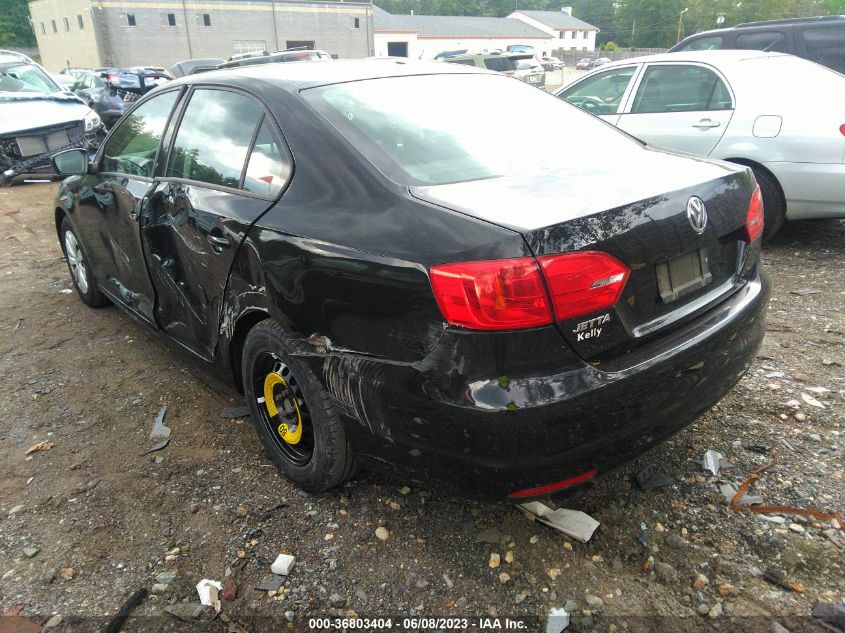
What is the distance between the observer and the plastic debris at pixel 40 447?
312cm

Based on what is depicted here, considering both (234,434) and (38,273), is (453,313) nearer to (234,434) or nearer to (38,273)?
(234,434)

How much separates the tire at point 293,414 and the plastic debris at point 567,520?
2.48 ft

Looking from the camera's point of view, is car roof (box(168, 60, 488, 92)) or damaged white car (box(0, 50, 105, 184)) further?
damaged white car (box(0, 50, 105, 184))

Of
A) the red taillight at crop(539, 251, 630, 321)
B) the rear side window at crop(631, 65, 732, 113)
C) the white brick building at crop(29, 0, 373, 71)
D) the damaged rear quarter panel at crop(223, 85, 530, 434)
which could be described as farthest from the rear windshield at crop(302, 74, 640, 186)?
the white brick building at crop(29, 0, 373, 71)

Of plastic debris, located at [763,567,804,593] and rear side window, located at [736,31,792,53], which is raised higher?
rear side window, located at [736,31,792,53]

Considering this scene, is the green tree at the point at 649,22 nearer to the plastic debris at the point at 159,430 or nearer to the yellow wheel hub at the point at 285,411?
the plastic debris at the point at 159,430

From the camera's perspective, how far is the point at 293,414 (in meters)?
2.66

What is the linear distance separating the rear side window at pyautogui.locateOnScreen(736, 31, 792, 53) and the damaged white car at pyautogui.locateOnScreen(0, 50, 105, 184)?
9.18 m

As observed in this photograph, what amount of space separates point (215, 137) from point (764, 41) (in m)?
8.04

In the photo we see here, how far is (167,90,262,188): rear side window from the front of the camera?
2727 mm

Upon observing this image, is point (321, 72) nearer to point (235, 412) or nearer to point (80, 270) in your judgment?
point (235, 412)

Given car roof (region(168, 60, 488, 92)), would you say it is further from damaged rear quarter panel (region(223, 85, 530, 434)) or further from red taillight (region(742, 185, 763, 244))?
red taillight (region(742, 185, 763, 244))

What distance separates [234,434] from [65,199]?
8.17 feet

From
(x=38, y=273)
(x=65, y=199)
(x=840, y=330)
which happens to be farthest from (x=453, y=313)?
(x=38, y=273)
